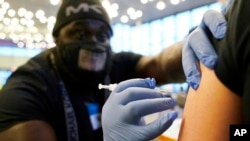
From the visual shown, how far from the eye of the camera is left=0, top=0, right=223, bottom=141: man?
4.69 ft

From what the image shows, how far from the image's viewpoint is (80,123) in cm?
160

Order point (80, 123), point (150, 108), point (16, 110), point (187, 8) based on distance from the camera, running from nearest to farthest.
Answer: point (150, 108) < point (16, 110) < point (80, 123) < point (187, 8)

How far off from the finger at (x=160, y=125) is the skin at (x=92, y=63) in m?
0.73

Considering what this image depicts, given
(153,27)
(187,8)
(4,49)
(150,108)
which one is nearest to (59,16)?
(150,108)

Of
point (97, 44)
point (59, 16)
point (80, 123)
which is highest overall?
point (59, 16)

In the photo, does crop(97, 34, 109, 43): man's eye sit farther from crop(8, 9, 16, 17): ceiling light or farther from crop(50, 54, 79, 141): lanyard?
crop(8, 9, 16, 17): ceiling light

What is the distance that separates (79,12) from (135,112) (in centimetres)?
107

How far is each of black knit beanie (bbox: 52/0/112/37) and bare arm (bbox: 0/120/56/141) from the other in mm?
584

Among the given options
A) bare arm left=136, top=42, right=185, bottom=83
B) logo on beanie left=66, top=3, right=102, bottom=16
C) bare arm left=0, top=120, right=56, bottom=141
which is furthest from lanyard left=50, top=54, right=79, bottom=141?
bare arm left=136, top=42, right=185, bottom=83

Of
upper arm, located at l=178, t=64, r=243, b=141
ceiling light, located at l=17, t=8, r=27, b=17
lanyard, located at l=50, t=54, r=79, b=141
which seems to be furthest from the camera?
ceiling light, located at l=17, t=8, r=27, b=17

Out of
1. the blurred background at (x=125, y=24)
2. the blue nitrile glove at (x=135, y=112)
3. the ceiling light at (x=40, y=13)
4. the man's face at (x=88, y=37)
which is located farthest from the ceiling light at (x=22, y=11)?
the blue nitrile glove at (x=135, y=112)

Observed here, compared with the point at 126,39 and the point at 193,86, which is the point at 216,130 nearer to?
the point at 193,86

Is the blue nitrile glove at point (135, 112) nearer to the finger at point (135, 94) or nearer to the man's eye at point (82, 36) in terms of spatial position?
the finger at point (135, 94)

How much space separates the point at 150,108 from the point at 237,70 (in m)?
0.28
